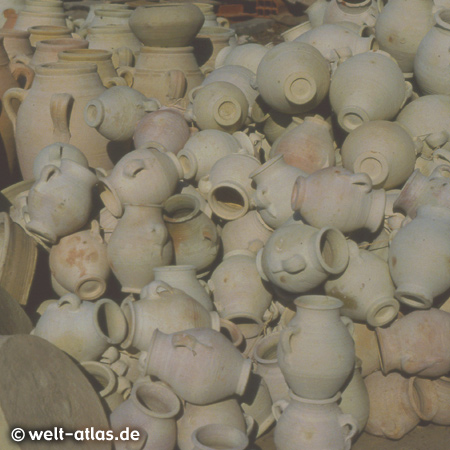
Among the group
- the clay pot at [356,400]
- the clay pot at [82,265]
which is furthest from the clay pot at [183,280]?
the clay pot at [356,400]

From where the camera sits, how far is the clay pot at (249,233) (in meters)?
4.34

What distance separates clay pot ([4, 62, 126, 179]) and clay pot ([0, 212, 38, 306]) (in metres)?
1.25

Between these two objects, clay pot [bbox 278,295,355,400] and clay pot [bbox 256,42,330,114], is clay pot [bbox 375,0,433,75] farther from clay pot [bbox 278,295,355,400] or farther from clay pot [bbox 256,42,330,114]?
clay pot [bbox 278,295,355,400]

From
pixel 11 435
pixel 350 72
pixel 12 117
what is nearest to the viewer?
pixel 11 435

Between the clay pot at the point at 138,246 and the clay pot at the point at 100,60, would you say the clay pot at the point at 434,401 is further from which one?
the clay pot at the point at 100,60

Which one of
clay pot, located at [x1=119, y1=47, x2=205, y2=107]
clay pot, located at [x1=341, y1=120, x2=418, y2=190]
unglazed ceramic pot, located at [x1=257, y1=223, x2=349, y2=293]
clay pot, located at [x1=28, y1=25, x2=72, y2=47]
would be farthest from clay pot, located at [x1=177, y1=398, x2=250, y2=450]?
clay pot, located at [x1=28, y1=25, x2=72, y2=47]

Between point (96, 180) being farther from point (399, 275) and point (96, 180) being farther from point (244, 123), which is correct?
point (399, 275)

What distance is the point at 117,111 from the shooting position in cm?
524

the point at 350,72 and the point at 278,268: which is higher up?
the point at 350,72

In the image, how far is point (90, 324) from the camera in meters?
3.57

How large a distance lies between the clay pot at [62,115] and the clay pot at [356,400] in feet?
9.68

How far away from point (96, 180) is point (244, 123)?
1493 mm

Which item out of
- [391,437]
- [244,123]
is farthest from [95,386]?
[244,123]

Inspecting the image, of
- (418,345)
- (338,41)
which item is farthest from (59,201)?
(338,41)
